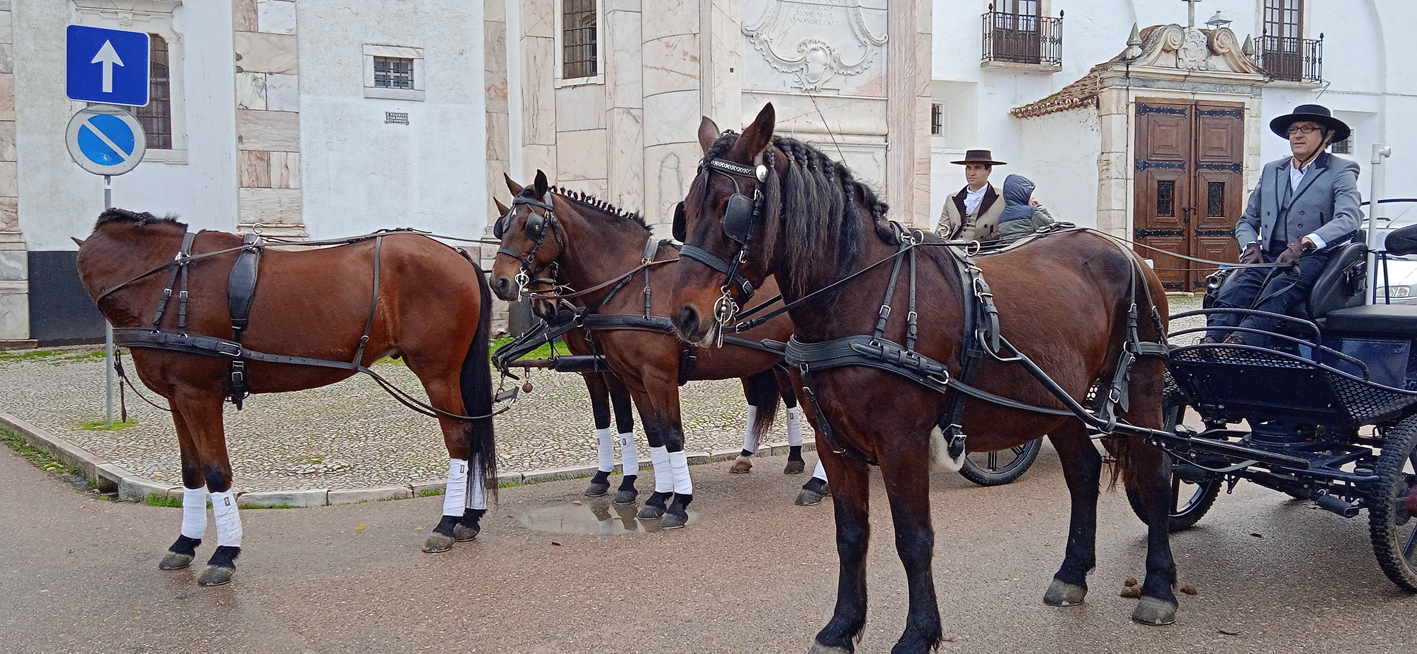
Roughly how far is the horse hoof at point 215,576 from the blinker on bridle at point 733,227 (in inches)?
121

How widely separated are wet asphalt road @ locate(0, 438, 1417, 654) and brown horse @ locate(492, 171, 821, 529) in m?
0.42

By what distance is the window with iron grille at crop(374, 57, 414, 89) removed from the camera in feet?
46.4

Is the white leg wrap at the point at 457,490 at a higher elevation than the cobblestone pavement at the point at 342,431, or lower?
higher

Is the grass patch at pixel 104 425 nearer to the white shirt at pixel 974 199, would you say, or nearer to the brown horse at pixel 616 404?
the brown horse at pixel 616 404

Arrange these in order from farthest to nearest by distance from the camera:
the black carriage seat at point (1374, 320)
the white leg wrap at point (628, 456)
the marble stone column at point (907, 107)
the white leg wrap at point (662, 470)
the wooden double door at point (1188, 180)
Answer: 1. the wooden double door at point (1188, 180)
2. the marble stone column at point (907, 107)
3. the white leg wrap at point (628, 456)
4. the white leg wrap at point (662, 470)
5. the black carriage seat at point (1374, 320)

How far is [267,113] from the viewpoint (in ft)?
44.9

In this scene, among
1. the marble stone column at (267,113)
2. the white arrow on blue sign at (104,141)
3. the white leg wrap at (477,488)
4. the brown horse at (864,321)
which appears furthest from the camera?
the marble stone column at (267,113)

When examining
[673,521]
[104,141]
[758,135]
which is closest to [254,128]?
[104,141]

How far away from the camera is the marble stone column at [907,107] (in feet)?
43.3

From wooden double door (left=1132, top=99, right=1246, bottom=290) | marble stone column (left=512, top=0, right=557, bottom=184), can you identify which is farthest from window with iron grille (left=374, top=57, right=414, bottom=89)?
wooden double door (left=1132, top=99, right=1246, bottom=290)

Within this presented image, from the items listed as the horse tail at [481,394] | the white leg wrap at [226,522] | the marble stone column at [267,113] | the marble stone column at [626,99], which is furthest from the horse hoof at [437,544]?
the marble stone column at [267,113]

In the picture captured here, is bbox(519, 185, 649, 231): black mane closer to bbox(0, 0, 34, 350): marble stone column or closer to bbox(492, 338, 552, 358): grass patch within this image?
bbox(492, 338, 552, 358): grass patch

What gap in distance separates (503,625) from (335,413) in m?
5.76

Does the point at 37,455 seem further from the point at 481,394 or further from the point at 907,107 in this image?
the point at 907,107
